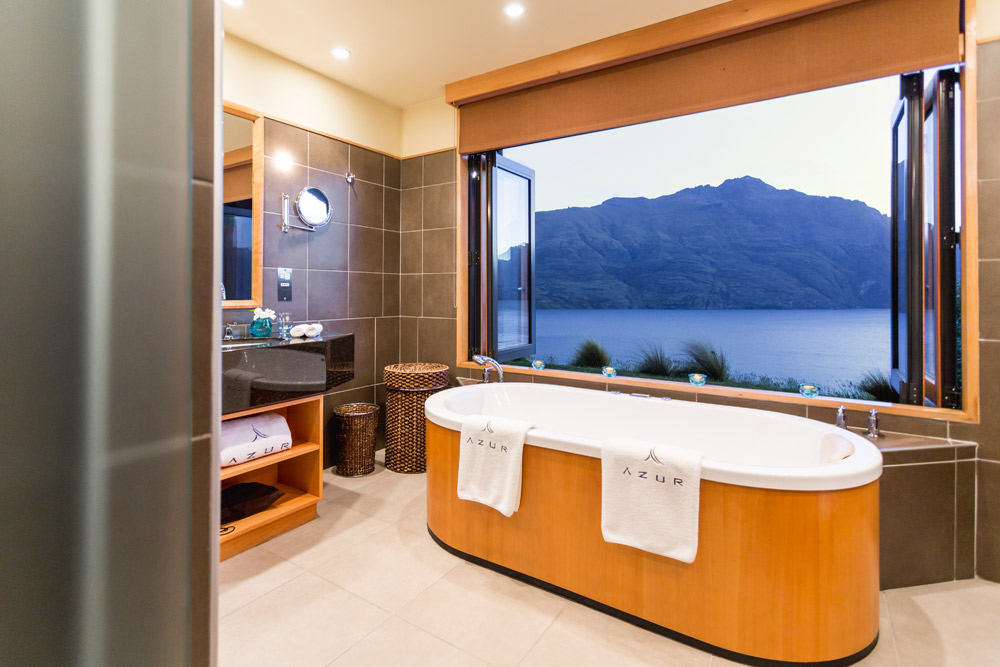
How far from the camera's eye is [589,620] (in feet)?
6.20

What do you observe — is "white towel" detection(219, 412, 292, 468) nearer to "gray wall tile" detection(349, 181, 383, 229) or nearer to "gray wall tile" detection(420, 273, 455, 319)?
"gray wall tile" detection(420, 273, 455, 319)

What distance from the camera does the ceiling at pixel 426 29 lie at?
8.31ft

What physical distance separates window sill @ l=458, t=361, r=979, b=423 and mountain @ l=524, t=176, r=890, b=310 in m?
2.45

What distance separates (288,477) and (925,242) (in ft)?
11.7

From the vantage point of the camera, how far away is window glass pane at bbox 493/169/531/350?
3.77 m

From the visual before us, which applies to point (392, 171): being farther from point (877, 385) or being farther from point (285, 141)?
point (877, 385)

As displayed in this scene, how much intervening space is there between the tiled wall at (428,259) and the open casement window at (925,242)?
2.65 meters

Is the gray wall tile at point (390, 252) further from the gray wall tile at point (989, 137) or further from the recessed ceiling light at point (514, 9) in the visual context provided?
the gray wall tile at point (989, 137)

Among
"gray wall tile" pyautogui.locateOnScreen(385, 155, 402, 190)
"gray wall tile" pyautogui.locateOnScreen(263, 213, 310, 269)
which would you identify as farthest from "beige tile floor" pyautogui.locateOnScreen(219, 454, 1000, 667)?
"gray wall tile" pyautogui.locateOnScreen(385, 155, 402, 190)

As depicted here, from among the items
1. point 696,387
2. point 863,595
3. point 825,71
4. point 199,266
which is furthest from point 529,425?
point 825,71

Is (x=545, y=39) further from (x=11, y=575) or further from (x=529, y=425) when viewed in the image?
(x=11, y=575)

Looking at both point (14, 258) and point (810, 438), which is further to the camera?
point (810, 438)

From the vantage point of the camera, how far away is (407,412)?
133 inches

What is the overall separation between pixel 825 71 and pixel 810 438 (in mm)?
1769
